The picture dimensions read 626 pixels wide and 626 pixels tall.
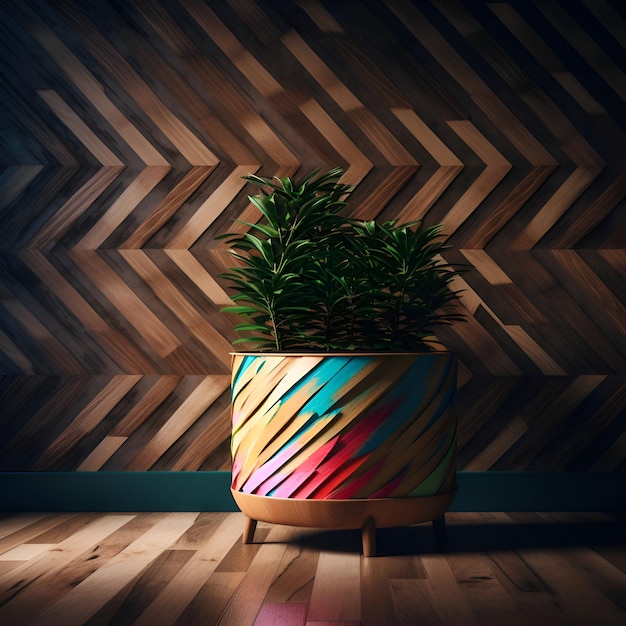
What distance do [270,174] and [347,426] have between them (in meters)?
1.00

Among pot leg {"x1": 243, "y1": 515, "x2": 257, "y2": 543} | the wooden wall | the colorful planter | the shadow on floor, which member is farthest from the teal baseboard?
the colorful planter

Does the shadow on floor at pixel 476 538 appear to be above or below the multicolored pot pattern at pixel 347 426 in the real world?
below

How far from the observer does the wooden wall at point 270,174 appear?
217 cm

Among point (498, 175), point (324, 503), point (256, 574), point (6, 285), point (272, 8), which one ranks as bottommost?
point (256, 574)

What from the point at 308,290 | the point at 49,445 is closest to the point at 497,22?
the point at 308,290

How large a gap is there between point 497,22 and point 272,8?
75cm

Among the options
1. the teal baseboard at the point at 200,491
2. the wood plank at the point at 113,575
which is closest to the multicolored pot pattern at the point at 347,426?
the wood plank at the point at 113,575

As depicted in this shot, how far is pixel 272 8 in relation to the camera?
87.1 inches

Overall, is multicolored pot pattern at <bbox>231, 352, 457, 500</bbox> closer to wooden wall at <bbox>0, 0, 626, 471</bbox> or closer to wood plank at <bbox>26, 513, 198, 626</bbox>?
wood plank at <bbox>26, 513, 198, 626</bbox>

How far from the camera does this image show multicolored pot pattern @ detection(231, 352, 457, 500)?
1.57m

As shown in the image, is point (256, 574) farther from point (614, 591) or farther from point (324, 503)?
point (614, 591)

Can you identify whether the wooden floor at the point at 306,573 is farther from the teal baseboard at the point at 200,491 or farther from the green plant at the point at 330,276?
the green plant at the point at 330,276

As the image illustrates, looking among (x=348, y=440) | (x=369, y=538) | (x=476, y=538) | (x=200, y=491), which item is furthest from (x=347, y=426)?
(x=200, y=491)

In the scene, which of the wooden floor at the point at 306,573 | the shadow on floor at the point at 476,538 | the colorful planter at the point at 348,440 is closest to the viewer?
Answer: the wooden floor at the point at 306,573
